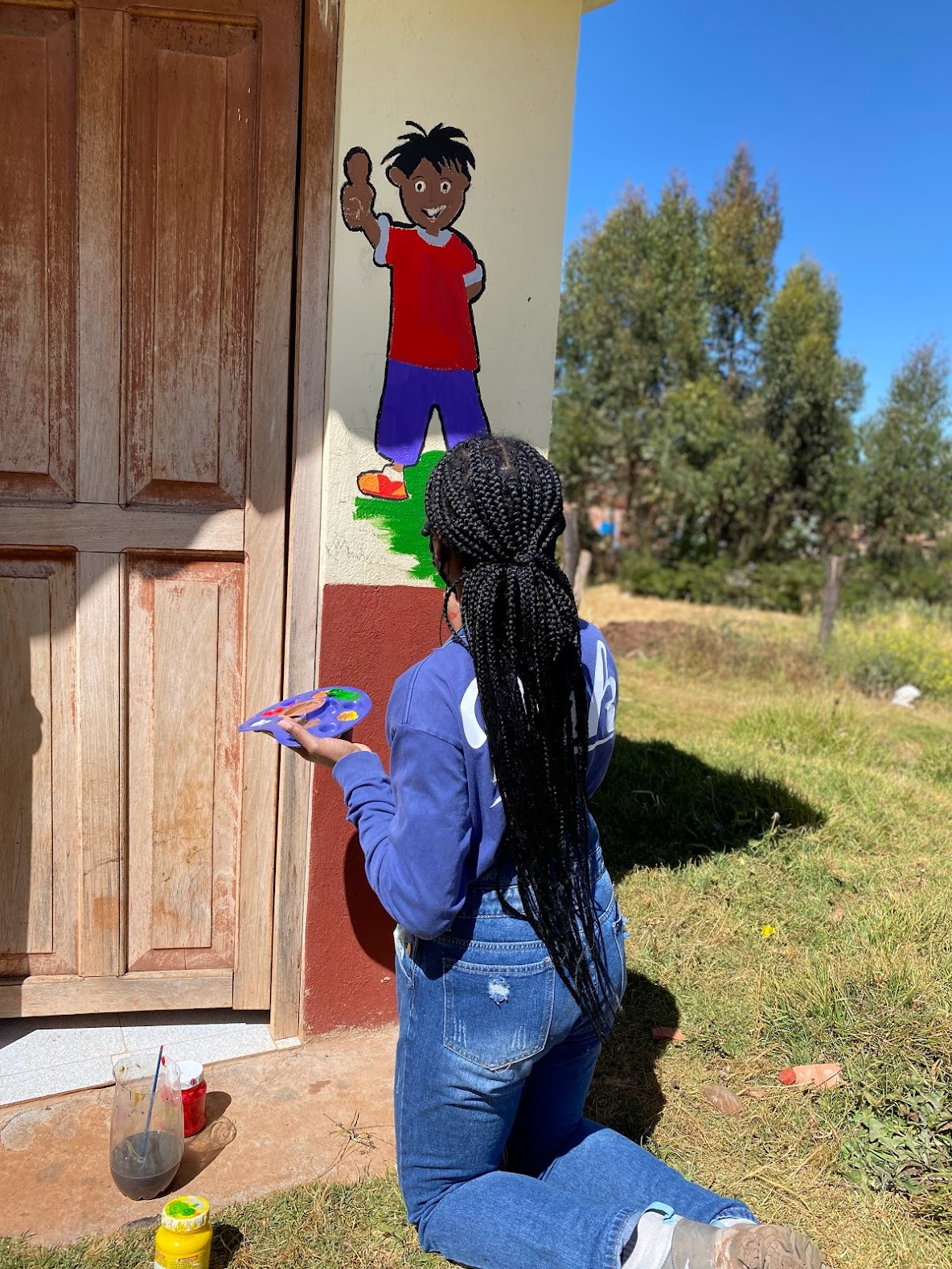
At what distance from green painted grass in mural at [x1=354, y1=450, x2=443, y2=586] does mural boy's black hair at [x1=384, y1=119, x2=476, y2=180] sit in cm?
79

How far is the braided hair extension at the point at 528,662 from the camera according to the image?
5.65 ft

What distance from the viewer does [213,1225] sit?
221cm

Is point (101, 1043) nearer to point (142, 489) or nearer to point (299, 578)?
point (299, 578)

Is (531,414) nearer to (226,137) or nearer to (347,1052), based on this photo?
(226,137)

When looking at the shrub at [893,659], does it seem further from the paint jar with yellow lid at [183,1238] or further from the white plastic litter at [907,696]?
the paint jar with yellow lid at [183,1238]

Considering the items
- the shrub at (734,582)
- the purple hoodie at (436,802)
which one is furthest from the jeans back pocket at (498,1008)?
the shrub at (734,582)

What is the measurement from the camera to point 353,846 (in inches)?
116

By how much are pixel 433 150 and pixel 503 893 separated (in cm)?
205

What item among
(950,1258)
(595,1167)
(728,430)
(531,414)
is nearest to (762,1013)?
(950,1258)

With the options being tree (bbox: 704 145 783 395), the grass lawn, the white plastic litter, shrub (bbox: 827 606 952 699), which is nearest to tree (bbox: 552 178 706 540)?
tree (bbox: 704 145 783 395)

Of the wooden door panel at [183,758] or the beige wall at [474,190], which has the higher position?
the beige wall at [474,190]

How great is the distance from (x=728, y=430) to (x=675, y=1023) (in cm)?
2087

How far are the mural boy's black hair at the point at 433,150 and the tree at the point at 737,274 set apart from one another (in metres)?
22.5

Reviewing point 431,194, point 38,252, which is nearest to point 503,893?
point 431,194
